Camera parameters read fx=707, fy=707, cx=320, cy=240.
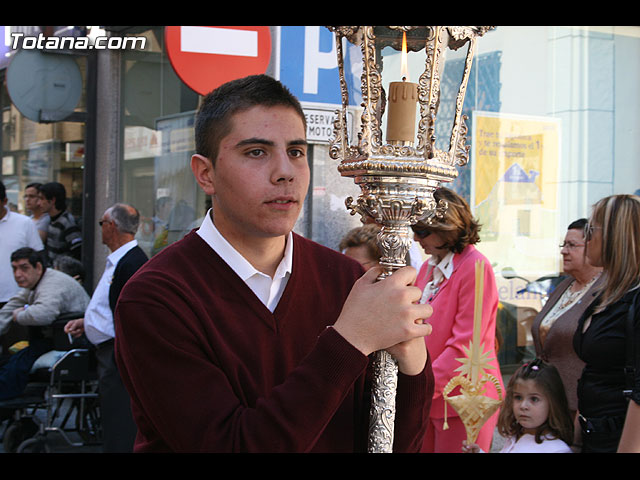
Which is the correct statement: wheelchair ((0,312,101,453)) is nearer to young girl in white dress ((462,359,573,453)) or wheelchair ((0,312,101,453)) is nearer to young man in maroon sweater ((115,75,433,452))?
young girl in white dress ((462,359,573,453))

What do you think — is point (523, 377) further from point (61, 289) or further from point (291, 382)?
point (61, 289)

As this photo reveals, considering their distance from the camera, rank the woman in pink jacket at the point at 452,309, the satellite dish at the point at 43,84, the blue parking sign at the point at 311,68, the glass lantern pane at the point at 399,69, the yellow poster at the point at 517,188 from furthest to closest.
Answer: the satellite dish at the point at 43,84
the yellow poster at the point at 517,188
the blue parking sign at the point at 311,68
the woman in pink jacket at the point at 452,309
the glass lantern pane at the point at 399,69

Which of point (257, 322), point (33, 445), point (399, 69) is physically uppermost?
point (399, 69)

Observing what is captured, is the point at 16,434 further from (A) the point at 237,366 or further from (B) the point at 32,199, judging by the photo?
(A) the point at 237,366

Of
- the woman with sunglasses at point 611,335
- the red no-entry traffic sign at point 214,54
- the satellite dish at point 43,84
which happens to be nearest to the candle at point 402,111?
the woman with sunglasses at point 611,335

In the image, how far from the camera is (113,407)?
5.55 metres

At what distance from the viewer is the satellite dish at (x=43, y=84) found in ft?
25.9

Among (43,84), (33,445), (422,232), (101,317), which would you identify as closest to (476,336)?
(422,232)

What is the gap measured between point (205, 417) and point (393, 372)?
0.42 meters

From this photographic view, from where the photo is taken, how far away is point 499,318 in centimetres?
776

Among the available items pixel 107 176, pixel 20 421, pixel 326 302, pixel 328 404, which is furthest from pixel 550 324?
pixel 107 176

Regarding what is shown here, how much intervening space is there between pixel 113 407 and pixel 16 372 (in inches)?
35.0

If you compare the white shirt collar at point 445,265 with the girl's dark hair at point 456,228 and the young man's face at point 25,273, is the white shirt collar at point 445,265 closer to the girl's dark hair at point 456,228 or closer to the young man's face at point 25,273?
the girl's dark hair at point 456,228

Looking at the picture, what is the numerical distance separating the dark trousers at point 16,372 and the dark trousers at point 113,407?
0.68m
